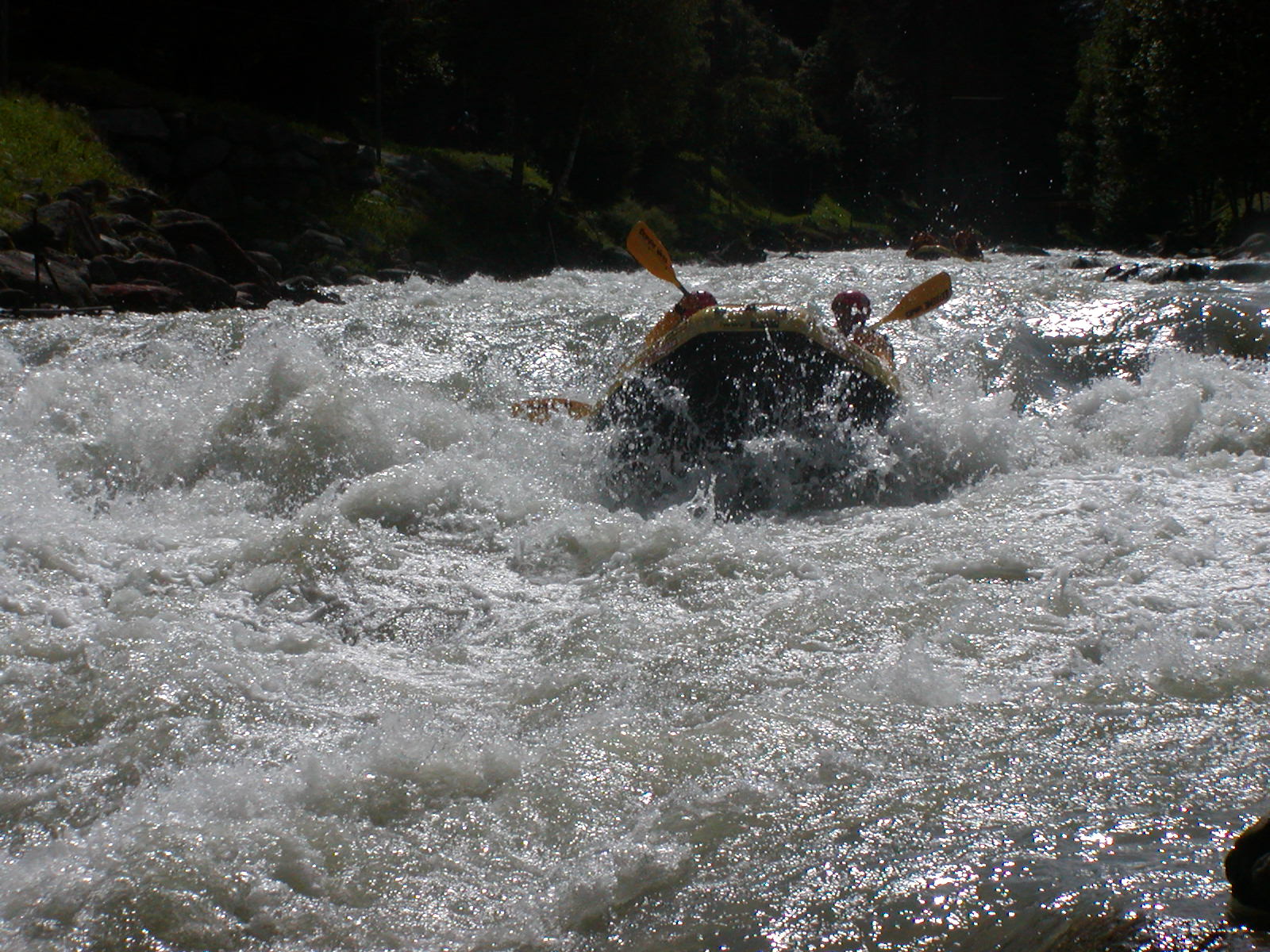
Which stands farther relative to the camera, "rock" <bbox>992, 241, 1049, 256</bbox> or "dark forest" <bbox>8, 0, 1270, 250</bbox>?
"rock" <bbox>992, 241, 1049, 256</bbox>

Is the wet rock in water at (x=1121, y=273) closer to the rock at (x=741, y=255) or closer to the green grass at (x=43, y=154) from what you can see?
the rock at (x=741, y=255)

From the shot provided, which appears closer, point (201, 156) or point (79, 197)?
point (79, 197)

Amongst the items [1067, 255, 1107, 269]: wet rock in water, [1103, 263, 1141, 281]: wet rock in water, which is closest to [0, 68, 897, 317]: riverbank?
[1067, 255, 1107, 269]: wet rock in water

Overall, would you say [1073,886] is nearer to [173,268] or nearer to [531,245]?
[173,268]

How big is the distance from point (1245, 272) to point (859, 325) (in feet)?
22.4

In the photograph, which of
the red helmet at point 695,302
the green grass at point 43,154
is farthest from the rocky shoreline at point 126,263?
the red helmet at point 695,302

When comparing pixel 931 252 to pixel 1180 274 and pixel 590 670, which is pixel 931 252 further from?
pixel 590 670

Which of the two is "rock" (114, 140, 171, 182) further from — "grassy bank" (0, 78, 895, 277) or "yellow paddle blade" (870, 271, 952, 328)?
"yellow paddle blade" (870, 271, 952, 328)

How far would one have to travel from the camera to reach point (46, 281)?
9.28 meters

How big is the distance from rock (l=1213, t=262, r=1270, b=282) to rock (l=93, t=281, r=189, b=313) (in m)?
10.3

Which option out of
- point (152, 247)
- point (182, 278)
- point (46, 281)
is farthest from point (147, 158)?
point (46, 281)

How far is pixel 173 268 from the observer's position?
1065 cm

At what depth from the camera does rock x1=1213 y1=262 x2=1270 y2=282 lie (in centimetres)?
1130

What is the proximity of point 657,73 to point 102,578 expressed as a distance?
1807 centimetres
